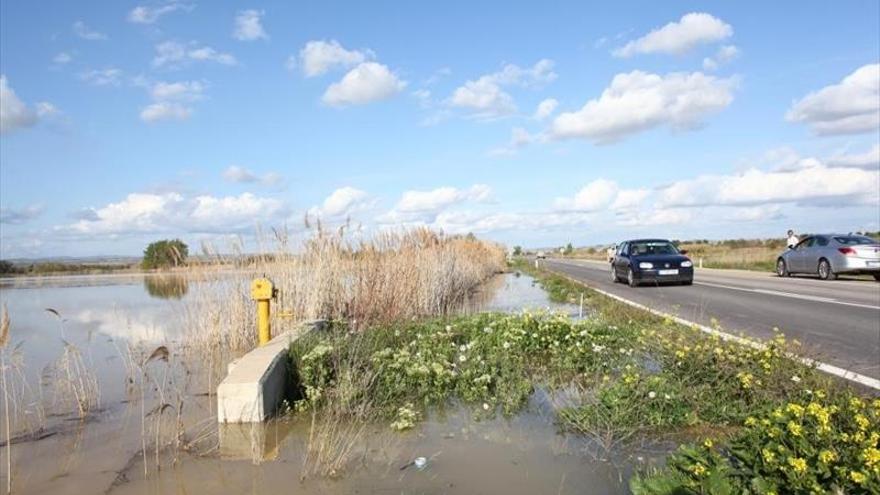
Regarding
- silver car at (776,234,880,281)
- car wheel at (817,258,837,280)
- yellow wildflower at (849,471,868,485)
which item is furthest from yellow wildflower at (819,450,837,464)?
car wheel at (817,258,837,280)

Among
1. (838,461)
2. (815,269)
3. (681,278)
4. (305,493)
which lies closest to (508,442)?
(305,493)

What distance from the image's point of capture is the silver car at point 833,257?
20938mm

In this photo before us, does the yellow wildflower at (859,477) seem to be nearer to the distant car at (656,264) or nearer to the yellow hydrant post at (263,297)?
the yellow hydrant post at (263,297)

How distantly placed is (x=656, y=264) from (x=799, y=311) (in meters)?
8.18

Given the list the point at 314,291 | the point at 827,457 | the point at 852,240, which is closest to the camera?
the point at 827,457

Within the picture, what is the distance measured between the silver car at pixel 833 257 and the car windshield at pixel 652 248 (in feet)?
17.3

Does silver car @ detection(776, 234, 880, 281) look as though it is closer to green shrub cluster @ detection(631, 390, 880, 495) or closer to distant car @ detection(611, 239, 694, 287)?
distant car @ detection(611, 239, 694, 287)

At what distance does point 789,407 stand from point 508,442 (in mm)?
2333

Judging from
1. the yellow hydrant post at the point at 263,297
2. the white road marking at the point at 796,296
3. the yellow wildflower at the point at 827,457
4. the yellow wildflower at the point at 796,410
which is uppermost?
the yellow hydrant post at the point at 263,297

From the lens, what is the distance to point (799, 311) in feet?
41.4

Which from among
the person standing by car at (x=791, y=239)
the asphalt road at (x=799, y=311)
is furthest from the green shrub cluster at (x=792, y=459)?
the person standing by car at (x=791, y=239)

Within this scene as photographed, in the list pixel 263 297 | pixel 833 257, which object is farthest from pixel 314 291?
pixel 833 257

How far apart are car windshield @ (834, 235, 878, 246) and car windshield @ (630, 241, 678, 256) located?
5505 millimetres

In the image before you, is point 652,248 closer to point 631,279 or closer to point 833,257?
point 631,279
